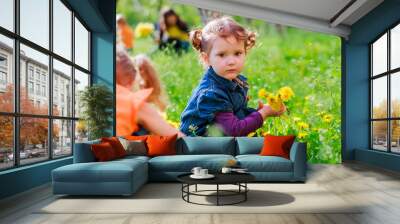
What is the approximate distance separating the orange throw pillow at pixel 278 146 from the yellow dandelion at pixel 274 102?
8.32 feet

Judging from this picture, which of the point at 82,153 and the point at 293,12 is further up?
the point at 293,12

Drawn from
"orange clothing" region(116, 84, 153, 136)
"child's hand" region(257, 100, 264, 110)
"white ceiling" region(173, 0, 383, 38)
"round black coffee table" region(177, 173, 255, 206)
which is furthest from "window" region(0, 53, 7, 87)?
"child's hand" region(257, 100, 264, 110)

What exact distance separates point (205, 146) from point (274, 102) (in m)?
2.77

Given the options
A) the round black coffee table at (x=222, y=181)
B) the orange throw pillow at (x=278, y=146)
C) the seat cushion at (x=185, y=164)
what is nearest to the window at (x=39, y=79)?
the seat cushion at (x=185, y=164)

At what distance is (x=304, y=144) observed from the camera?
6.01m

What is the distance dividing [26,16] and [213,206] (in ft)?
11.6

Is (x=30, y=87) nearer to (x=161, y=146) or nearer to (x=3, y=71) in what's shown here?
(x=3, y=71)

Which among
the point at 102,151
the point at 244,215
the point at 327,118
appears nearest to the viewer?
the point at 244,215

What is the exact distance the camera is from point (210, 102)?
8.24 metres

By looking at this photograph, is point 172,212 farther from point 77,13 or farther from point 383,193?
point 77,13

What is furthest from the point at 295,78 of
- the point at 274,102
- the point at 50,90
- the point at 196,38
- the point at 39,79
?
the point at 39,79

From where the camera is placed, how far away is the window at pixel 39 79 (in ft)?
16.2

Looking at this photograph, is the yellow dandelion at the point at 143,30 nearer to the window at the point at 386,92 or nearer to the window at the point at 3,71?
the window at the point at 3,71

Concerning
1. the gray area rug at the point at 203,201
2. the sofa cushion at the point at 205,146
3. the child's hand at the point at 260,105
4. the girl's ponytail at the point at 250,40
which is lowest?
the gray area rug at the point at 203,201
